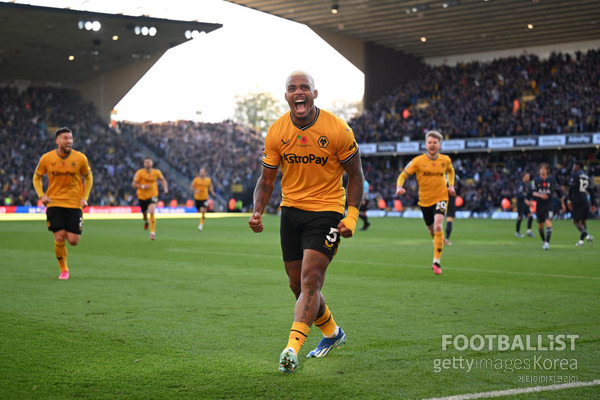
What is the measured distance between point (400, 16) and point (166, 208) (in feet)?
68.7

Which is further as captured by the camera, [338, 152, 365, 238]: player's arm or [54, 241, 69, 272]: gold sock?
[54, 241, 69, 272]: gold sock

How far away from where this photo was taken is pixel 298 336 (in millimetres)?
5984

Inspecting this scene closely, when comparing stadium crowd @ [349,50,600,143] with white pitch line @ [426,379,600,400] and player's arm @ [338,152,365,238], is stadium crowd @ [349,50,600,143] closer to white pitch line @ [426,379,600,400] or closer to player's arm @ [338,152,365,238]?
player's arm @ [338,152,365,238]

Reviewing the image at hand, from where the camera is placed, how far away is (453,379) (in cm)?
566

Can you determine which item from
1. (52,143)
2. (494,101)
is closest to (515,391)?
(494,101)

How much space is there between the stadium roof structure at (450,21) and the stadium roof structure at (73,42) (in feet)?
23.1

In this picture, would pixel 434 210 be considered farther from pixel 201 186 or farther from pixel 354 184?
pixel 201 186

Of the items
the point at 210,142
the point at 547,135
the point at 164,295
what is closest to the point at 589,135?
the point at 547,135

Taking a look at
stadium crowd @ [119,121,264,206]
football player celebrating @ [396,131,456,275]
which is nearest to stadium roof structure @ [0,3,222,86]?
stadium crowd @ [119,121,264,206]

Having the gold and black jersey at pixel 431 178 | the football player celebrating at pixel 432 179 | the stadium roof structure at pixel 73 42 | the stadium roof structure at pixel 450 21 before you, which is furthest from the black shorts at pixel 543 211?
the stadium roof structure at pixel 73 42

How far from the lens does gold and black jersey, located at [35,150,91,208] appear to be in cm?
1255

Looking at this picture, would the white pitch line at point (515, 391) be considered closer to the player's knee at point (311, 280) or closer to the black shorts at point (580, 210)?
the player's knee at point (311, 280)

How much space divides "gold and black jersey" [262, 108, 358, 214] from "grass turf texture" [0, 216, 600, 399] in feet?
4.41

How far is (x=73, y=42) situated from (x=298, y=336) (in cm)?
5125
